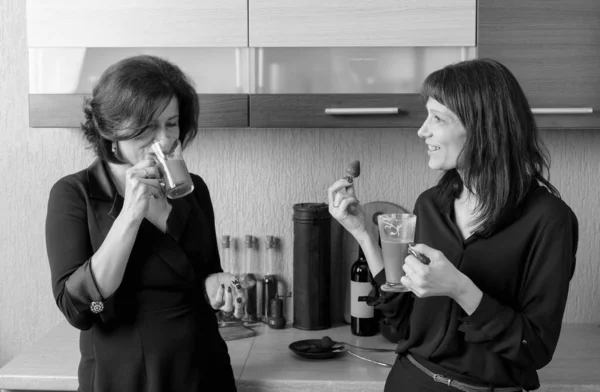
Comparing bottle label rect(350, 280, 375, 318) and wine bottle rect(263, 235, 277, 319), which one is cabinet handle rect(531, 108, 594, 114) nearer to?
bottle label rect(350, 280, 375, 318)

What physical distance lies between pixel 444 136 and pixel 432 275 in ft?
1.15

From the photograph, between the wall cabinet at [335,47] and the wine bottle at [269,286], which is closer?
the wall cabinet at [335,47]

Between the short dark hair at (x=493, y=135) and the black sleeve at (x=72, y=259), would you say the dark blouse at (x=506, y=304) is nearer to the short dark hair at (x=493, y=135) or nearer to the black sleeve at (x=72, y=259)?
the short dark hair at (x=493, y=135)

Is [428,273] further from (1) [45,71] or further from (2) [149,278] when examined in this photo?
(1) [45,71]

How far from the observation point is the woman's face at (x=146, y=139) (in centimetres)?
168

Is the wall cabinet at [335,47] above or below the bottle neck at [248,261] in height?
above

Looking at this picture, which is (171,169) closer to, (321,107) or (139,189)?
(139,189)

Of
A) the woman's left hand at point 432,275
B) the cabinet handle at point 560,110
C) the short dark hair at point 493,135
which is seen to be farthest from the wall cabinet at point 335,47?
the woman's left hand at point 432,275

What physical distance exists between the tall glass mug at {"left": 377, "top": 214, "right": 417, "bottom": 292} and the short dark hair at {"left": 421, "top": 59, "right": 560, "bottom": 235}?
184mm

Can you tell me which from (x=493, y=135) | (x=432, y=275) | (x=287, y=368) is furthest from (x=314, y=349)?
(x=493, y=135)

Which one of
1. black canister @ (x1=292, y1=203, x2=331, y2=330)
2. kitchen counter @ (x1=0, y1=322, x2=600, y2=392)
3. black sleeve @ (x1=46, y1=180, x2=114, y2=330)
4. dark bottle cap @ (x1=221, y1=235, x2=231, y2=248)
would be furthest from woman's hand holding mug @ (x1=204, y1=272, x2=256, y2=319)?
dark bottle cap @ (x1=221, y1=235, x2=231, y2=248)

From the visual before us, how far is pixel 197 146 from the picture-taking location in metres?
2.73

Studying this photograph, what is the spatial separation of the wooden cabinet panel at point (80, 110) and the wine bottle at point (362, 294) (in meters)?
0.67

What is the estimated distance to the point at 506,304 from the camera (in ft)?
5.27
